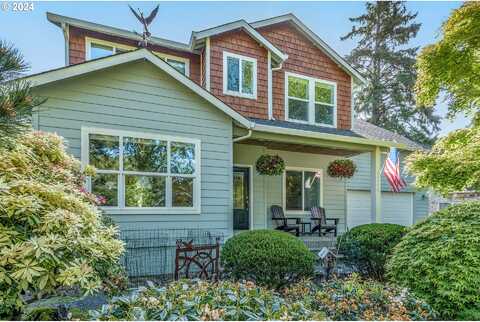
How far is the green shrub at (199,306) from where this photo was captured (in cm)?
284

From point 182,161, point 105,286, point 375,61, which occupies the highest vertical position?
point 375,61

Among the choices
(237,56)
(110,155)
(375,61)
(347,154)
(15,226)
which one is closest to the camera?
(15,226)

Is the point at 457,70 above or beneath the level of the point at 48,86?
above

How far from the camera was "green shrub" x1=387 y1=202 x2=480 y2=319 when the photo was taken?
4309 mm

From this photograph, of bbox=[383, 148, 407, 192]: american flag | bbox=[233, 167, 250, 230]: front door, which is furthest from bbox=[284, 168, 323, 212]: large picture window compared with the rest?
bbox=[383, 148, 407, 192]: american flag

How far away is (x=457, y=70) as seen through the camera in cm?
791

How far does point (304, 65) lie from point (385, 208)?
298 inches

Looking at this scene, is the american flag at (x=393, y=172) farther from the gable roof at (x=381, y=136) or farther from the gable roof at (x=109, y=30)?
the gable roof at (x=109, y=30)

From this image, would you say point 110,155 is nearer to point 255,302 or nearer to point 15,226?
point 15,226

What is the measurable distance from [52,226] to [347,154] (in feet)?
35.7

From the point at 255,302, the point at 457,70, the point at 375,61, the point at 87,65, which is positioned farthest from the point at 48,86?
the point at 375,61

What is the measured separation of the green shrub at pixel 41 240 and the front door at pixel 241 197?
7101 millimetres

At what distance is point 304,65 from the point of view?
11719 mm

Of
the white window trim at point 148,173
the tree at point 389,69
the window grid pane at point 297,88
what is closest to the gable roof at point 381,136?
the window grid pane at point 297,88
